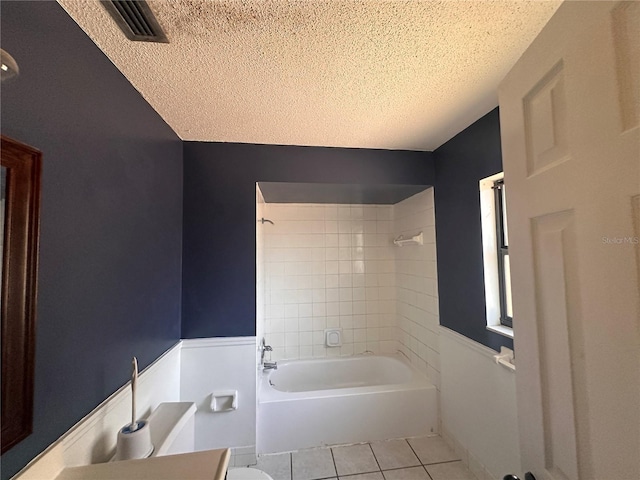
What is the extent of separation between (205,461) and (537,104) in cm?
145

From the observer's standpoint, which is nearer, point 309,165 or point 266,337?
point 309,165

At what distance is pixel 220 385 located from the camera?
6.77ft

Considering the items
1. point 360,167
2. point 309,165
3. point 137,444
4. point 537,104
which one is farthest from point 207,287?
point 537,104

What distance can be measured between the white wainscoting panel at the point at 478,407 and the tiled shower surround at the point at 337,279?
0.72 metres

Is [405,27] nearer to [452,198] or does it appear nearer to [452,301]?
[452,198]

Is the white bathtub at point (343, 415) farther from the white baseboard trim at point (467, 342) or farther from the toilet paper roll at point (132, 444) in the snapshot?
the toilet paper roll at point (132, 444)

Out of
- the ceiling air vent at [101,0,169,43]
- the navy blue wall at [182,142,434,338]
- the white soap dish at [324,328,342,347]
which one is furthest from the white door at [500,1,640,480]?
the white soap dish at [324,328,342,347]

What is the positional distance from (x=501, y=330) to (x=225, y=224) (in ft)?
6.64

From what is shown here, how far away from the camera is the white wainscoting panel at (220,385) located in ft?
6.66

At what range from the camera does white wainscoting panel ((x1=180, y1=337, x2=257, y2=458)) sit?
2.03m

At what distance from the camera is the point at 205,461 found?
0.91m

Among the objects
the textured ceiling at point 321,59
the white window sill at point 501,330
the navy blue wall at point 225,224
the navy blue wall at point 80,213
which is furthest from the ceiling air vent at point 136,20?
the white window sill at point 501,330

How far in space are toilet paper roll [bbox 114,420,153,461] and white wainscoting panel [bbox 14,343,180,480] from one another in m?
0.09

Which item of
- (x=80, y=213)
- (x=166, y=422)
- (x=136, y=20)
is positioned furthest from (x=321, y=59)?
(x=166, y=422)
